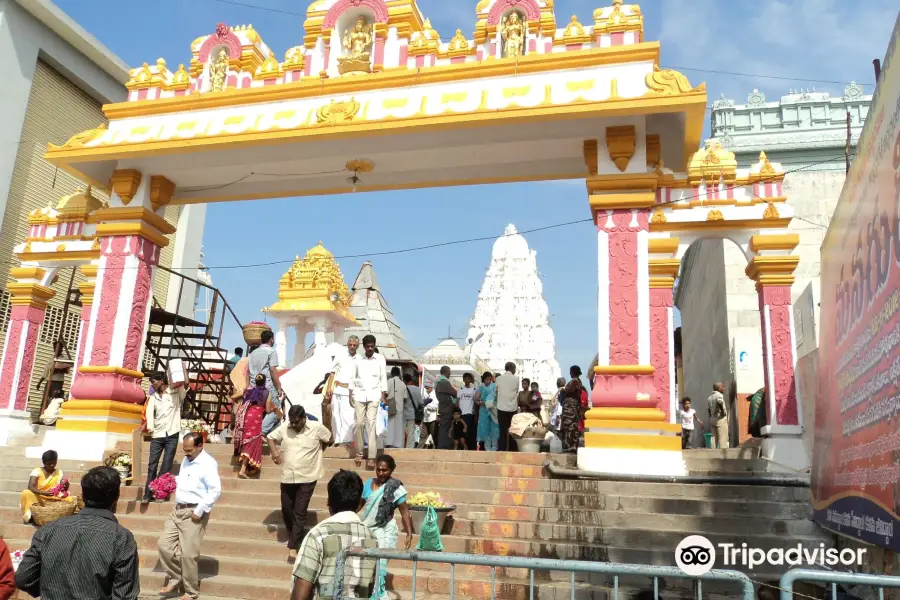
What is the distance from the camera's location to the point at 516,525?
20.2 feet

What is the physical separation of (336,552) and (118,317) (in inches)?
295

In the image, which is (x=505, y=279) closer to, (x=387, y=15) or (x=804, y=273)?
(x=804, y=273)

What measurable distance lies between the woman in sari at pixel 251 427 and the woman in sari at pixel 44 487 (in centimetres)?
172

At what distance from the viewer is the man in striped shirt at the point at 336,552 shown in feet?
10.1

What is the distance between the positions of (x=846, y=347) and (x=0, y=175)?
50.3ft

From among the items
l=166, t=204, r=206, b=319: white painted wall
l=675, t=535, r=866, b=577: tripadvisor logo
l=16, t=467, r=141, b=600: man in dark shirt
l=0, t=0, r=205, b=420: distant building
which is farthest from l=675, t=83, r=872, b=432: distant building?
l=166, t=204, r=206, b=319: white painted wall

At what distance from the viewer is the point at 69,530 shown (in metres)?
2.80

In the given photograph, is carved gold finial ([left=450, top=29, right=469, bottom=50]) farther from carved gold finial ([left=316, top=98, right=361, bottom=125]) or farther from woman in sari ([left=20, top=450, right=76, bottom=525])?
woman in sari ([left=20, top=450, right=76, bottom=525])

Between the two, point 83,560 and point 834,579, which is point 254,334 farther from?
point 834,579

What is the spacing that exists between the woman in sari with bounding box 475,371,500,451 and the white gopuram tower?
28.6m

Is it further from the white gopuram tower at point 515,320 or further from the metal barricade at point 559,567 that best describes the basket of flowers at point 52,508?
the white gopuram tower at point 515,320

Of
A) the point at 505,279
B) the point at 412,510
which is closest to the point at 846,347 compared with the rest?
the point at 412,510

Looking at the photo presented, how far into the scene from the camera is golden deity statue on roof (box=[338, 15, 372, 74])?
9.31 metres

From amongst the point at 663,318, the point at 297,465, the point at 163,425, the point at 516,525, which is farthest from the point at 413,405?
the point at 663,318
